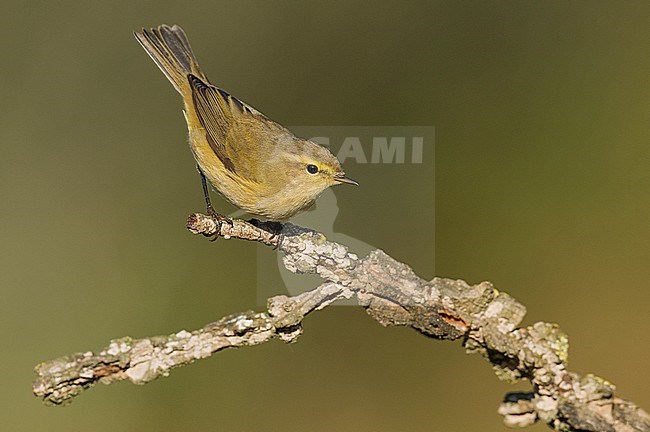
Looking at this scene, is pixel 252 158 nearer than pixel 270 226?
No

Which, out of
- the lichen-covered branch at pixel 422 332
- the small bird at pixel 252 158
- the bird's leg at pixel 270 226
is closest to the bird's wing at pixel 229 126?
the small bird at pixel 252 158

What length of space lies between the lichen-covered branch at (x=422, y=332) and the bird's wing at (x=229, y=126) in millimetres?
766

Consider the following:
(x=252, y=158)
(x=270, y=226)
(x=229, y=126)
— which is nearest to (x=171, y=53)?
(x=229, y=126)

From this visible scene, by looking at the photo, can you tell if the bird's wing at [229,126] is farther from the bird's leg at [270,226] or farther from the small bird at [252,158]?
the bird's leg at [270,226]

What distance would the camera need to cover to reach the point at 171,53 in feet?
7.03

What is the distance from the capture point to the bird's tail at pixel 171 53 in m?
2.13

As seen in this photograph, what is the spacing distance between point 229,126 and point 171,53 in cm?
46

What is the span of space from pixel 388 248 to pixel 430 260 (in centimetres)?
18

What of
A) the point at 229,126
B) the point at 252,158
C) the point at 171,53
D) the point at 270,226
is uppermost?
the point at 171,53

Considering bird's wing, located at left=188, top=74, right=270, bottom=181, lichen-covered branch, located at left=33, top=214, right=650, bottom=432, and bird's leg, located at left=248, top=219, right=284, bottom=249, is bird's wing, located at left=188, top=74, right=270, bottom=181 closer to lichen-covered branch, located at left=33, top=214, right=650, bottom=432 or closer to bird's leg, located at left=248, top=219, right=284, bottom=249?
bird's leg, located at left=248, top=219, right=284, bottom=249

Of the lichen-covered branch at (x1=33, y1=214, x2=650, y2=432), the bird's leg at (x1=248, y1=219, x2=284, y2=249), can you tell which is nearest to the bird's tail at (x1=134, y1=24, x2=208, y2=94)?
the bird's leg at (x1=248, y1=219, x2=284, y2=249)

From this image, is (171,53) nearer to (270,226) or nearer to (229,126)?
(229,126)

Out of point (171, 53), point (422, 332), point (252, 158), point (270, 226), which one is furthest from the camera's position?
point (171, 53)

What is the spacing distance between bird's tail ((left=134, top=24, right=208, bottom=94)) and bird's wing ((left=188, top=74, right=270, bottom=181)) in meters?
0.19
